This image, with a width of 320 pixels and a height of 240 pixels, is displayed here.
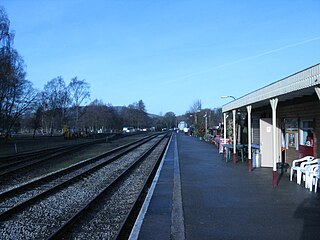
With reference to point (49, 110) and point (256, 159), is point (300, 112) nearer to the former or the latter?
point (256, 159)

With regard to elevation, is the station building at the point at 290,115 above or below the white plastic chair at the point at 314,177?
above

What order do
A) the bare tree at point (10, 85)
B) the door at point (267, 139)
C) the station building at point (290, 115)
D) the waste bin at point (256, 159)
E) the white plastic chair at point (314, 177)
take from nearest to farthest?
the station building at point (290, 115)
the white plastic chair at point (314, 177)
the door at point (267, 139)
the waste bin at point (256, 159)
the bare tree at point (10, 85)

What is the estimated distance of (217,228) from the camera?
6.55 m

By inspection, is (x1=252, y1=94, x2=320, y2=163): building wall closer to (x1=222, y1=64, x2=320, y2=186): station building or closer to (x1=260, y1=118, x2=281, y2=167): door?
(x1=222, y1=64, x2=320, y2=186): station building

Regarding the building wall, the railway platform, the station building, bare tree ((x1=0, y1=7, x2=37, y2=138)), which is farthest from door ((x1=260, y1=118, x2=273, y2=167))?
bare tree ((x1=0, y1=7, x2=37, y2=138))

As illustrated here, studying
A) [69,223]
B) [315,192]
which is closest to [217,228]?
[69,223]

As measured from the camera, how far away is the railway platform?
20.8 feet

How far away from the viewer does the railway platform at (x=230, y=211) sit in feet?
20.8

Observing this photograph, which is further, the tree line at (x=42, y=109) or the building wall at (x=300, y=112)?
the tree line at (x=42, y=109)

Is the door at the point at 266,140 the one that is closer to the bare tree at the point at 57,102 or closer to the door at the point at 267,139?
the door at the point at 267,139

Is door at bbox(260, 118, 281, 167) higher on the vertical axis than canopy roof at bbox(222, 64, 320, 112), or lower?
lower

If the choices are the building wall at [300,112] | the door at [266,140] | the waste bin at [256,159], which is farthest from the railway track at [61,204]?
the building wall at [300,112]

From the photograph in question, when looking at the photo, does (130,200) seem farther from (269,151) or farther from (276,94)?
(269,151)

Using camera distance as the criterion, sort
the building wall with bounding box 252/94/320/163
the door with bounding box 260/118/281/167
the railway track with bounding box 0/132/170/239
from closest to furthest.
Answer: the railway track with bounding box 0/132/170/239, the building wall with bounding box 252/94/320/163, the door with bounding box 260/118/281/167
